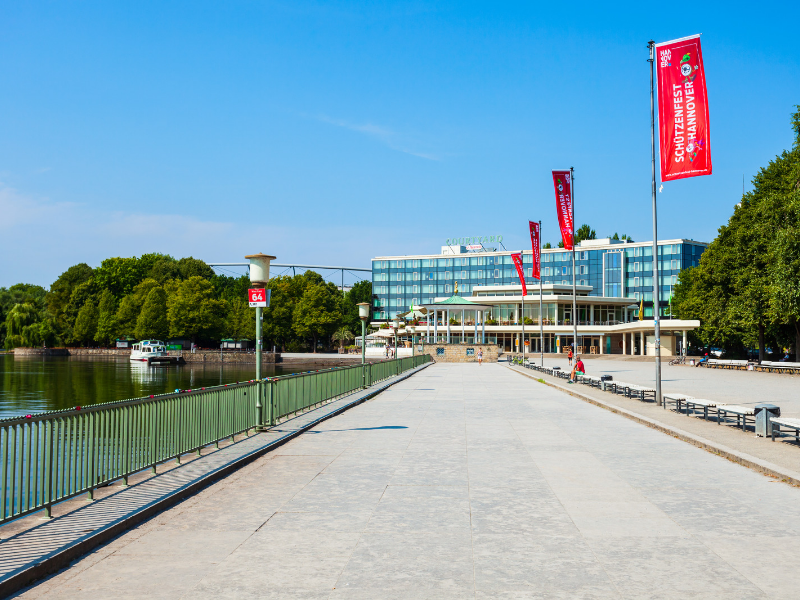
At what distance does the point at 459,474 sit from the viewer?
10930 millimetres

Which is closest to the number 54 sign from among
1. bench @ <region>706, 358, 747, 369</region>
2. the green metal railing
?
the green metal railing

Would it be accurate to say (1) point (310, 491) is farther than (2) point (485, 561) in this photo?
Yes

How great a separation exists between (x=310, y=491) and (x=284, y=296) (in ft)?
369

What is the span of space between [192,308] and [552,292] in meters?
55.9

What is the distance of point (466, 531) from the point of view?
755 cm

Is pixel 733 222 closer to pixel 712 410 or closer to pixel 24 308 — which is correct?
pixel 712 410

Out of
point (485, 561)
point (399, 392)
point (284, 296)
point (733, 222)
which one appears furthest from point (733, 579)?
point (284, 296)

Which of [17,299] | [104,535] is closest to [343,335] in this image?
[17,299]

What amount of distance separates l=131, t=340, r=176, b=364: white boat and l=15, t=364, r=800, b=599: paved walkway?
85968 mm

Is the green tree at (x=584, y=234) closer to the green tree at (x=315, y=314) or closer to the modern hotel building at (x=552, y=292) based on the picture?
the modern hotel building at (x=552, y=292)

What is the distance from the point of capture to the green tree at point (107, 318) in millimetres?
112938

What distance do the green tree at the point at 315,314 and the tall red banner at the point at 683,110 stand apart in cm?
9971

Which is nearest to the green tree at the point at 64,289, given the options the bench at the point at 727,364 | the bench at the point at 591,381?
the bench at the point at 727,364

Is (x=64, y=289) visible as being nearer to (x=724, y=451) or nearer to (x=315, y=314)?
(x=315, y=314)
